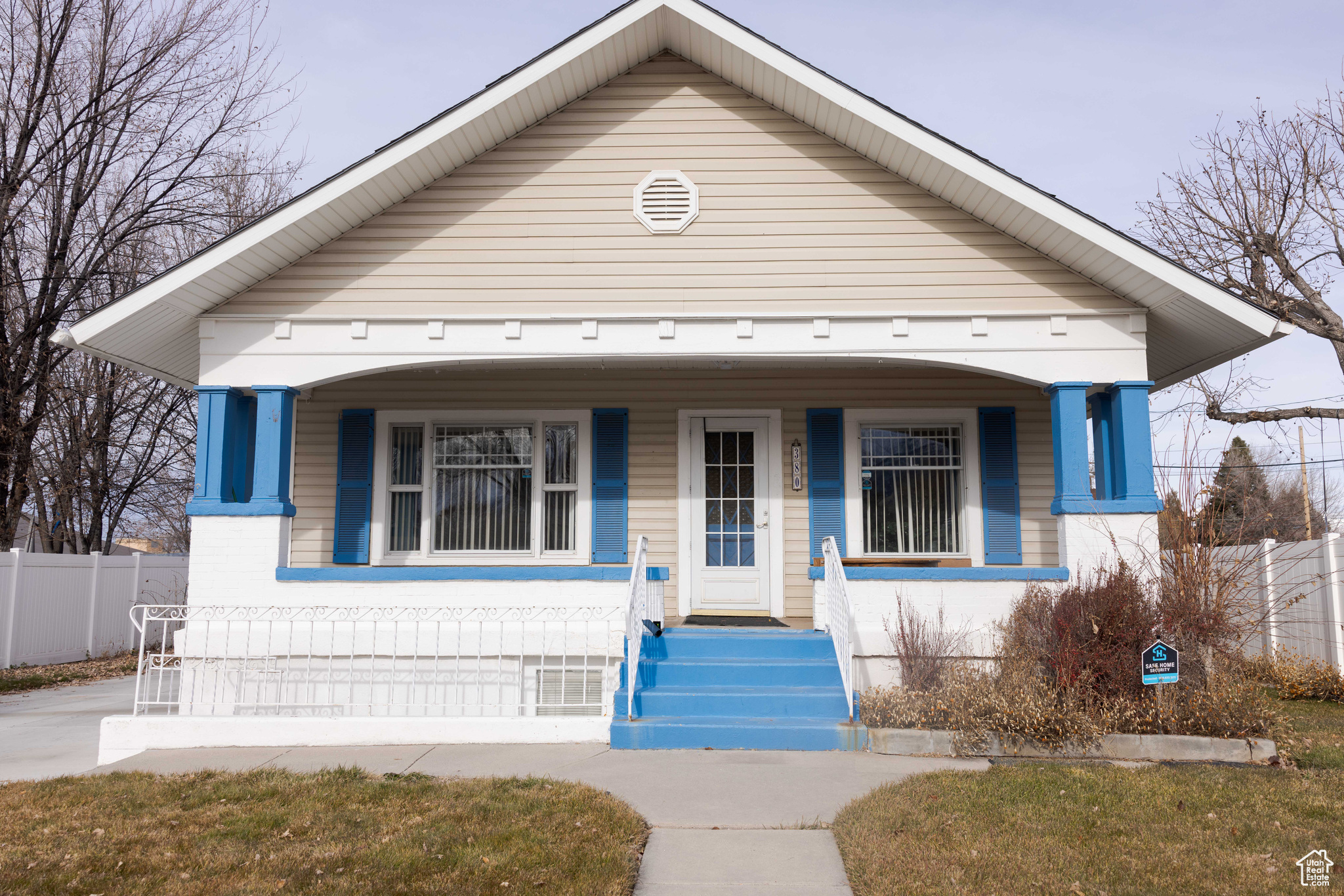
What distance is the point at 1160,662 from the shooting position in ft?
20.9

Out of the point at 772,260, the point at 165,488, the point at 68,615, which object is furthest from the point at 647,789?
the point at 165,488

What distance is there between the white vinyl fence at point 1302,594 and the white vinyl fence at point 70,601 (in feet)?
46.4

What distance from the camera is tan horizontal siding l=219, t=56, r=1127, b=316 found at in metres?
8.48

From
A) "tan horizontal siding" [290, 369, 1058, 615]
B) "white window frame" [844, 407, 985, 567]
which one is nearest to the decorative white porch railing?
"tan horizontal siding" [290, 369, 1058, 615]

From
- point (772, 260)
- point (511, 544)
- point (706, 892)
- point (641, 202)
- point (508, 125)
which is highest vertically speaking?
point (508, 125)

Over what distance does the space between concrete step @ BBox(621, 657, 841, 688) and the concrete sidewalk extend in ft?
3.22

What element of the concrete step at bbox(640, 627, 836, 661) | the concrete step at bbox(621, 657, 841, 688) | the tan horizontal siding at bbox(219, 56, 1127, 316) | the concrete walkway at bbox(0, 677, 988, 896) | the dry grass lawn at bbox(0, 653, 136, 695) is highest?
the tan horizontal siding at bbox(219, 56, 1127, 316)

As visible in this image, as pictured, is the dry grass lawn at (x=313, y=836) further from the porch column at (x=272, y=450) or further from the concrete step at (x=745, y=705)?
the porch column at (x=272, y=450)

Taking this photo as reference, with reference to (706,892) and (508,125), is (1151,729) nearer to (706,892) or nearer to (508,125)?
(706,892)

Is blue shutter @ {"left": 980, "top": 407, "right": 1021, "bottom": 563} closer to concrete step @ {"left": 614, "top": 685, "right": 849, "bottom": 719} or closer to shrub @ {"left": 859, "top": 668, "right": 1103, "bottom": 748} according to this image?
shrub @ {"left": 859, "top": 668, "right": 1103, "bottom": 748}

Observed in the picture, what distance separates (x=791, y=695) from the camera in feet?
23.2

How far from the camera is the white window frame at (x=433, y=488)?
32.9 feet

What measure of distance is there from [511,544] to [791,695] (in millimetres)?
4163

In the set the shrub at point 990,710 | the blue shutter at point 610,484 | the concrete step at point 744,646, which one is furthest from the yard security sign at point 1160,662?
the blue shutter at point 610,484
